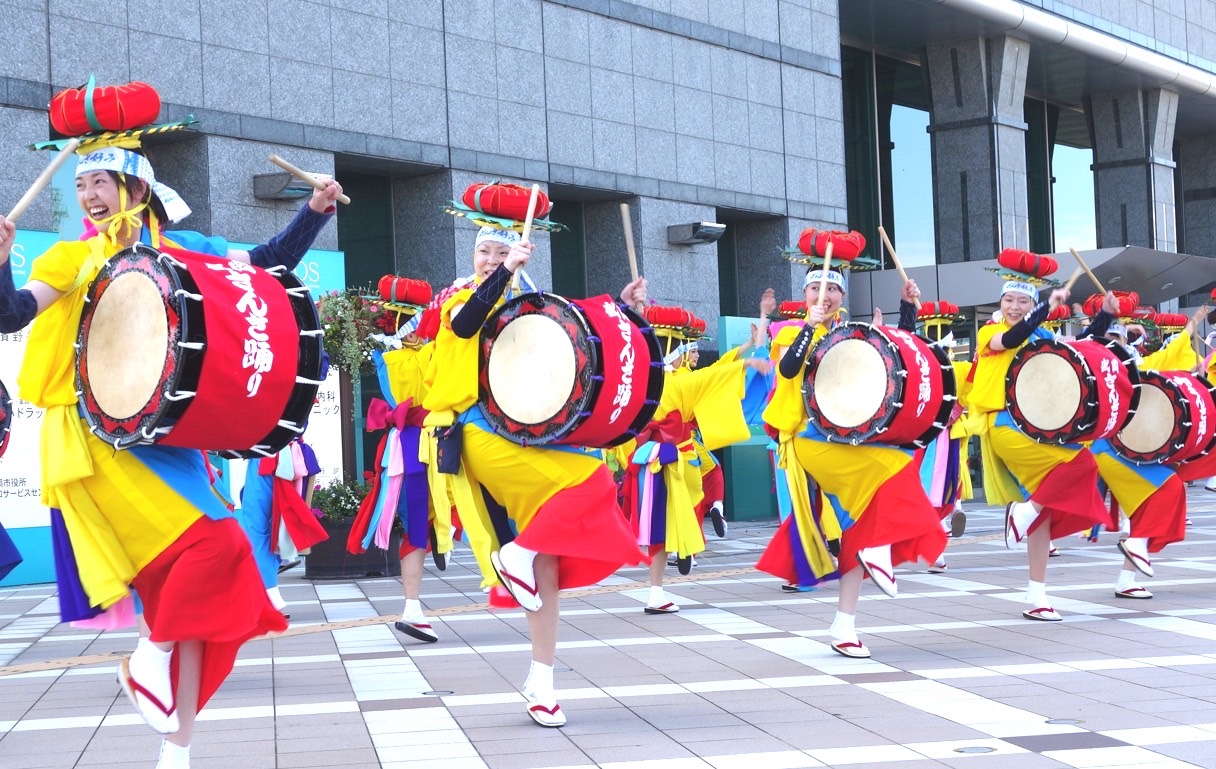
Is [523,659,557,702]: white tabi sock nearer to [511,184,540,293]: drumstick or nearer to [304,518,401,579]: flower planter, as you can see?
[511,184,540,293]: drumstick

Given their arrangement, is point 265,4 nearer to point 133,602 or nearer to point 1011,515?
point 1011,515

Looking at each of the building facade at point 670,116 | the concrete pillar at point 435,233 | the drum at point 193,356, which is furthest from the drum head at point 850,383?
the concrete pillar at point 435,233

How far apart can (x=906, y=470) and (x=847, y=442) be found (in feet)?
0.99

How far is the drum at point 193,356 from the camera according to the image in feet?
12.7

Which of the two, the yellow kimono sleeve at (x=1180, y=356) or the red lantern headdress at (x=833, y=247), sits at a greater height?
the red lantern headdress at (x=833, y=247)

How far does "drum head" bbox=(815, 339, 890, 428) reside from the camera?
675 centimetres

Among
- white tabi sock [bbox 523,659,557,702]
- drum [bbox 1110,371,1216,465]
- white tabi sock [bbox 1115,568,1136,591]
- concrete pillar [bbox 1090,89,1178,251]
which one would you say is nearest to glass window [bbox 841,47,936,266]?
concrete pillar [bbox 1090,89,1178,251]

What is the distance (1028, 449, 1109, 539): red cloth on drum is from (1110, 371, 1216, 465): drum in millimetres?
837

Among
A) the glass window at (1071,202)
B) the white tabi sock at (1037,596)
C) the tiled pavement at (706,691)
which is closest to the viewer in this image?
the tiled pavement at (706,691)

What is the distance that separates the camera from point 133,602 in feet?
14.0

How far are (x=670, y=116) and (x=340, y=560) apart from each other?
323 inches

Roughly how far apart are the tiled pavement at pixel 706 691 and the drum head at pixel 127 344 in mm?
1342

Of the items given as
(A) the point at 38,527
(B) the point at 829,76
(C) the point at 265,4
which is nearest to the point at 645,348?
(A) the point at 38,527

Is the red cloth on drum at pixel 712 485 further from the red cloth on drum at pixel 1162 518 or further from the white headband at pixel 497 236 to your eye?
the white headband at pixel 497 236
